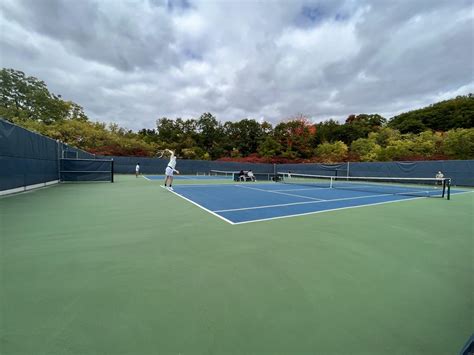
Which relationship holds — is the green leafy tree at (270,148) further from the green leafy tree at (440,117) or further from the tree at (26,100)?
the tree at (26,100)

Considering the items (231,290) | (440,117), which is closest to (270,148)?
(440,117)

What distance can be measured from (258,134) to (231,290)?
155 feet

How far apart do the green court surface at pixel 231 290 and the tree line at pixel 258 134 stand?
27.2 m

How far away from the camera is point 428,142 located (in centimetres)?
2661

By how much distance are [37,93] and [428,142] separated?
163 ft

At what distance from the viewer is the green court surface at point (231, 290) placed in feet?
4.73

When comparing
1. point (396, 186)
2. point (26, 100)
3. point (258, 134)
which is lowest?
point (396, 186)

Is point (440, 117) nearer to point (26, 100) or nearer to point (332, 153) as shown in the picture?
point (332, 153)

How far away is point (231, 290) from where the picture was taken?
2.01 meters

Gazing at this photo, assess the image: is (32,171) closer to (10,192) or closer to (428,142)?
(10,192)

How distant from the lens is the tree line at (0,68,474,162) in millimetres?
27375

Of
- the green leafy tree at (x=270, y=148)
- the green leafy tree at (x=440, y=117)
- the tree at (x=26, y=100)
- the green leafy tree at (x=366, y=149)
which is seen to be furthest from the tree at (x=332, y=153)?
the tree at (x=26, y=100)

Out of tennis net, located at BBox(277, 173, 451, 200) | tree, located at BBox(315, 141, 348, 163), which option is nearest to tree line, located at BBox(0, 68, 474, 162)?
tree, located at BBox(315, 141, 348, 163)

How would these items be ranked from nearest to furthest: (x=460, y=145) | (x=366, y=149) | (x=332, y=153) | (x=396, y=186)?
(x=396, y=186) → (x=460, y=145) → (x=366, y=149) → (x=332, y=153)
